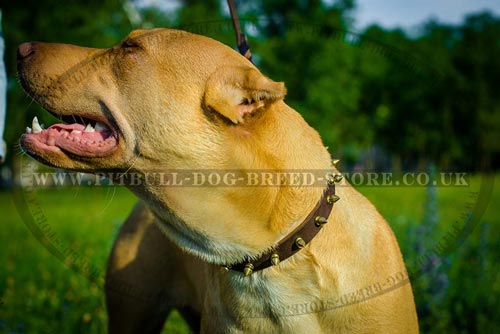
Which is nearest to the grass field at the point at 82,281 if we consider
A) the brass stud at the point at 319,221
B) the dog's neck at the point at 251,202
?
the dog's neck at the point at 251,202

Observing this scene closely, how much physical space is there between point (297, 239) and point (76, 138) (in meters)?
1.18

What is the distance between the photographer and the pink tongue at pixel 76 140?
2543 millimetres

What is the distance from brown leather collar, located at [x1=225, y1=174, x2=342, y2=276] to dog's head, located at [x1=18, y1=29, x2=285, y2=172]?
525 mm

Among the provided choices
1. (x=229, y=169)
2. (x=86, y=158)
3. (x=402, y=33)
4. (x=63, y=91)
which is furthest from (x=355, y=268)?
(x=402, y=33)

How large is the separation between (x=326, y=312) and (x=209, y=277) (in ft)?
2.34

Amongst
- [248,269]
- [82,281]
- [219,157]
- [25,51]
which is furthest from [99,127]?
[82,281]

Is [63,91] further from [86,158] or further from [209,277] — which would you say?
[209,277]

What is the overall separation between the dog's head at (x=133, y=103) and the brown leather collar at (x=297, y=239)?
53 cm

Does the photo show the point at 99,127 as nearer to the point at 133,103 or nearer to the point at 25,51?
A: the point at 133,103

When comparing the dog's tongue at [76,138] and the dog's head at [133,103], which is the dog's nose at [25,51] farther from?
the dog's tongue at [76,138]

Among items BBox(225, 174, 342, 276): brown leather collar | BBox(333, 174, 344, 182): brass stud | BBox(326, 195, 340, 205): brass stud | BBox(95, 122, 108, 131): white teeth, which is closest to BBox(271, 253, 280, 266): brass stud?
BBox(225, 174, 342, 276): brown leather collar

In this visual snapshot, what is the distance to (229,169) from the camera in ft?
8.13

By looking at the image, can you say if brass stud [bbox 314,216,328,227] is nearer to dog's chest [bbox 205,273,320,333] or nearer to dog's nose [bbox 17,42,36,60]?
dog's chest [bbox 205,273,320,333]

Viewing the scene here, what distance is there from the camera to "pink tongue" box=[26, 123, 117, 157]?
2.54 m
